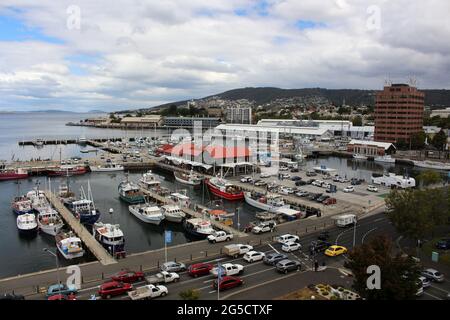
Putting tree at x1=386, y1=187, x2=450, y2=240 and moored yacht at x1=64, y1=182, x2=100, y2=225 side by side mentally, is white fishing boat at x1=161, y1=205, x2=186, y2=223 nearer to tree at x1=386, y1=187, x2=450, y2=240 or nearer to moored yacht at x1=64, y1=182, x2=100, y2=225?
moored yacht at x1=64, y1=182, x2=100, y2=225

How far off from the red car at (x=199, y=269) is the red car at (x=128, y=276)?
2.10 meters

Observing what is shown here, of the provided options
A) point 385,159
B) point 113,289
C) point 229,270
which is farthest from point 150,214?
point 385,159

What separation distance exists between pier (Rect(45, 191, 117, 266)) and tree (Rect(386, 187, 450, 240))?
48.0 ft

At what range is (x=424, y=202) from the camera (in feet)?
65.6

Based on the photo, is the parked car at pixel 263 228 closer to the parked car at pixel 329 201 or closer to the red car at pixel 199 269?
the red car at pixel 199 269

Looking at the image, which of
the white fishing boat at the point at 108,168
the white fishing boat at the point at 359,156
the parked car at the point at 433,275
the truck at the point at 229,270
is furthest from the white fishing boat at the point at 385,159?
the truck at the point at 229,270

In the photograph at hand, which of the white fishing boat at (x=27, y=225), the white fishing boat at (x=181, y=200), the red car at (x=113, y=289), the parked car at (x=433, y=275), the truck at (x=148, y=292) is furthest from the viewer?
the white fishing boat at (x=181, y=200)

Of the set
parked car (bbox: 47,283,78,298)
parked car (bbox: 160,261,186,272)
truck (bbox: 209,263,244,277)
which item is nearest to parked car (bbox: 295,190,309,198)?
truck (bbox: 209,263,244,277)

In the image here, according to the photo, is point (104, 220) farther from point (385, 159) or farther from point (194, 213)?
point (385, 159)

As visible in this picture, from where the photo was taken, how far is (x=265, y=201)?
1267 inches

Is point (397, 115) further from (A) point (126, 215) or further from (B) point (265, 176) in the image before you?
(A) point (126, 215)

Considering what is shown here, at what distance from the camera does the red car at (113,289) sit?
14591mm

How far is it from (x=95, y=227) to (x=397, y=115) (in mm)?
64943

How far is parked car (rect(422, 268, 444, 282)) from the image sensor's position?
52.3 feet
